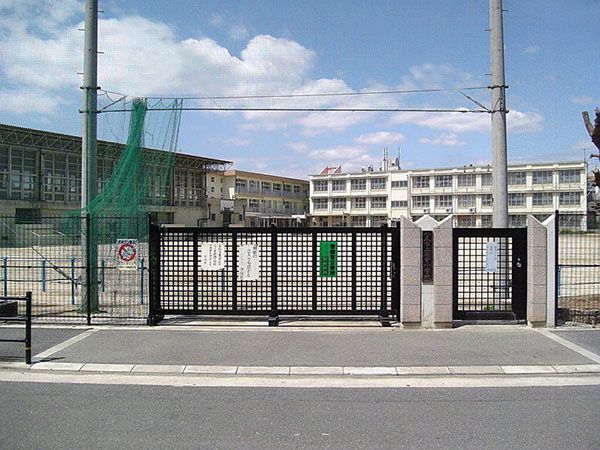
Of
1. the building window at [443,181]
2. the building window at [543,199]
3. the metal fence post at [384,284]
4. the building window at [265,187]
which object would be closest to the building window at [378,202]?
the building window at [443,181]

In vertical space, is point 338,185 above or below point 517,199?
above

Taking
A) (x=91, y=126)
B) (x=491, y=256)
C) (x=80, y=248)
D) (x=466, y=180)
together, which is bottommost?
(x=491, y=256)

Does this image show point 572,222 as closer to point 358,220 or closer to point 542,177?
point 542,177

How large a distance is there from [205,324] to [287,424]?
544cm

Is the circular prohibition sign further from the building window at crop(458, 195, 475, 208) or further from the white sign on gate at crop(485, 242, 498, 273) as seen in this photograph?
the building window at crop(458, 195, 475, 208)

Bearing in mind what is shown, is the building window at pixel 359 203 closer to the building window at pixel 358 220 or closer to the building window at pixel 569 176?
the building window at pixel 358 220

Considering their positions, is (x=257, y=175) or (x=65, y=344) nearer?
(x=65, y=344)

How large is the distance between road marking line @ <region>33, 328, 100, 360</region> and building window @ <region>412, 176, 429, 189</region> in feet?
253

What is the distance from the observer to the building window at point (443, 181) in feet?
263

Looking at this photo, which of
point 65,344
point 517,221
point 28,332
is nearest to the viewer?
point 28,332

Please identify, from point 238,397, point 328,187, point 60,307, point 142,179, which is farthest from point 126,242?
point 328,187

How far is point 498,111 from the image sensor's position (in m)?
12.1

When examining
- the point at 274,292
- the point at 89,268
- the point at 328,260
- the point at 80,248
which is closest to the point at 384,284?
the point at 328,260

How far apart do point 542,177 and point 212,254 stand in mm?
73879
